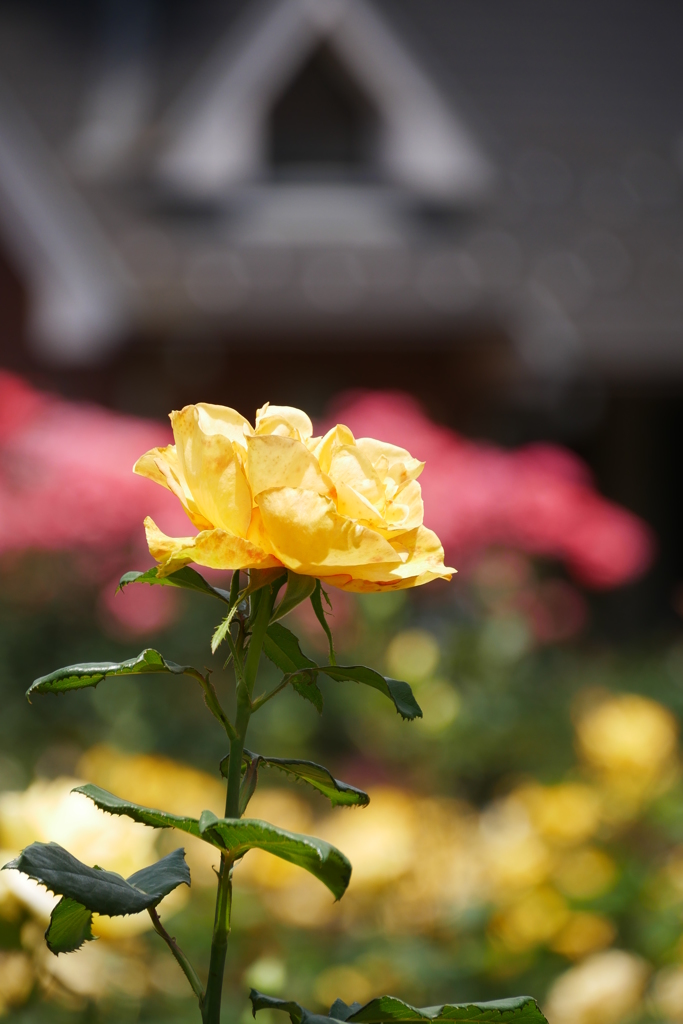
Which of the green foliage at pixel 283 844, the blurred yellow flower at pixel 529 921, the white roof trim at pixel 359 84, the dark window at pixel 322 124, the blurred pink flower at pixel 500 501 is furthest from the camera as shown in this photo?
the dark window at pixel 322 124

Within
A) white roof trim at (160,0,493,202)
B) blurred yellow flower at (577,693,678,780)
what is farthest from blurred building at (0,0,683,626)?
blurred yellow flower at (577,693,678,780)

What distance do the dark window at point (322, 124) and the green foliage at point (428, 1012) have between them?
6944 millimetres

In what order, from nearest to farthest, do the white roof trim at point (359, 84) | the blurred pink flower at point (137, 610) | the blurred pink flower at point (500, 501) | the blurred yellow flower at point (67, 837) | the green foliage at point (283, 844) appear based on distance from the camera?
the green foliage at point (283, 844), the blurred yellow flower at point (67, 837), the blurred pink flower at point (500, 501), the blurred pink flower at point (137, 610), the white roof trim at point (359, 84)

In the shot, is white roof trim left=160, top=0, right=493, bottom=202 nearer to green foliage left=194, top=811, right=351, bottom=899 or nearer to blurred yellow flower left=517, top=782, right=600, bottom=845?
blurred yellow flower left=517, top=782, right=600, bottom=845

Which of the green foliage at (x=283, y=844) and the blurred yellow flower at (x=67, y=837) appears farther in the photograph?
the blurred yellow flower at (x=67, y=837)

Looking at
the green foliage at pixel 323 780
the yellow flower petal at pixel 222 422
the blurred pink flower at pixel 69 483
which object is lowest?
the blurred pink flower at pixel 69 483

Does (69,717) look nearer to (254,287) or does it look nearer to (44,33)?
(254,287)

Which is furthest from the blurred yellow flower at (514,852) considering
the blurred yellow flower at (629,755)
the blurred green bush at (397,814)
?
the blurred yellow flower at (629,755)

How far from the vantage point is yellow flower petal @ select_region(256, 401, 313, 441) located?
55cm

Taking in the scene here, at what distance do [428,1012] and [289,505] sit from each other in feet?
0.84

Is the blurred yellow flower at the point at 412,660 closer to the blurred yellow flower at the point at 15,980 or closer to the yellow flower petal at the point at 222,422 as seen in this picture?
the blurred yellow flower at the point at 15,980

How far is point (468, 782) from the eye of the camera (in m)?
2.70

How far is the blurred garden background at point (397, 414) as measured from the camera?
1.72 meters

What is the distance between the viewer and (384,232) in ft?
22.5
